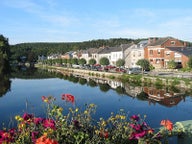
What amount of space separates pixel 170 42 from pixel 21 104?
129ft

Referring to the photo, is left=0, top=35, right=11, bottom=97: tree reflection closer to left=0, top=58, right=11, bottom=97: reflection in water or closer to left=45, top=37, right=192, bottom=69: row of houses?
left=0, top=58, right=11, bottom=97: reflection in water

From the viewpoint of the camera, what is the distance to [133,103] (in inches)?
965

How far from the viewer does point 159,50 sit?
Answer: 55.4 metres

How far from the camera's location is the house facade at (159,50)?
55062 mm

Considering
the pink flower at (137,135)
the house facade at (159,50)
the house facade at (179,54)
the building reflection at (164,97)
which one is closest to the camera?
the pink flower at (137,135)

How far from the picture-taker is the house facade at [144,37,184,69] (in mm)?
55062

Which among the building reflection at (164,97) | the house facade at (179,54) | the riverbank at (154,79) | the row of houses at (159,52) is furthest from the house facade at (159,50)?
the building reflection at (164,97)

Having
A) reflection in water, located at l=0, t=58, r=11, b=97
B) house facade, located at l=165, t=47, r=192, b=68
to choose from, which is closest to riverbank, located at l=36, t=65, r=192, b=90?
house facade, located at l=165, t=47, r=192, b=68

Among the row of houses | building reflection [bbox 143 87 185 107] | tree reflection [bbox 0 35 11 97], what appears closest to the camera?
building reflection [bbox 143 87 185 107]

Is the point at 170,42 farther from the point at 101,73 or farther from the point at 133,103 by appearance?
the point at 133,103

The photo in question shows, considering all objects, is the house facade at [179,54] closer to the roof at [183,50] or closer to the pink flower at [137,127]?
the roof at [183,50]

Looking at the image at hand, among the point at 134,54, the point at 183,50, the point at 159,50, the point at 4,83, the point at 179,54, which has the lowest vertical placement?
the point at 4,83

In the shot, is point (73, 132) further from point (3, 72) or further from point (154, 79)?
point (3, 72)

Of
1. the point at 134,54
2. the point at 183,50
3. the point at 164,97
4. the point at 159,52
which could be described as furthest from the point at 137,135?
the point at 134,54
